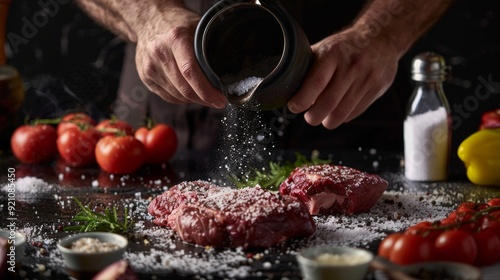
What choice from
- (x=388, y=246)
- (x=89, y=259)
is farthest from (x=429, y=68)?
(x=89, y=259)

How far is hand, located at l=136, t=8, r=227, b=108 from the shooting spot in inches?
117

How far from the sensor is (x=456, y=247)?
234 centimetres

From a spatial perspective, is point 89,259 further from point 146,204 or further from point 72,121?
point 72,121

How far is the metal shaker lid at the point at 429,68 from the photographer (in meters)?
3.70

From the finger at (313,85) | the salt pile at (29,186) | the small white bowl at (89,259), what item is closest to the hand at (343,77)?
the finger at (313,85)

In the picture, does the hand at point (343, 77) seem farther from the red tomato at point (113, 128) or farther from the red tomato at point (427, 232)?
the red tomato at point (113, 128)

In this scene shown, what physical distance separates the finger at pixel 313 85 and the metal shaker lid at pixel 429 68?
0.87 metres

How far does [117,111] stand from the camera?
17.1 feet

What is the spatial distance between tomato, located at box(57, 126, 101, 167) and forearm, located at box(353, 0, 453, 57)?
154cm

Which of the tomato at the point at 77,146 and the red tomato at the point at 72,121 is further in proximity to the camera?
the red tomato at the point at 72,121

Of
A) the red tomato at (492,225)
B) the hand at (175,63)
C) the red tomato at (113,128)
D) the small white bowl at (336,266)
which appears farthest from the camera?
the red tomato at (113,128)

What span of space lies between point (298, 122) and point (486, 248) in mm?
2093

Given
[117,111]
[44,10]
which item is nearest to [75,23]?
[44,10]

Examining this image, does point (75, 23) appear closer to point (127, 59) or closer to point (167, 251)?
point (127, 59)
